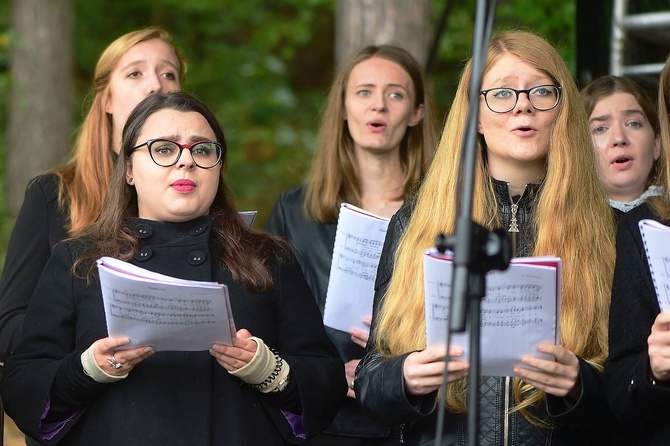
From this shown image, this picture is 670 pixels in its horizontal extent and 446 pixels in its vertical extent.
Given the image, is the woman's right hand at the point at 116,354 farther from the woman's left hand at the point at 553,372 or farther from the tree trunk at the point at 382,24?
the tree trunk at the point at 382,24

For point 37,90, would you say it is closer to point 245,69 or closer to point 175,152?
point 245,69

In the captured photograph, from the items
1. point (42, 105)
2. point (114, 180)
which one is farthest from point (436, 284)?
point (42, 105)

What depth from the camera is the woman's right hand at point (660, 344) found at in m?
2.83

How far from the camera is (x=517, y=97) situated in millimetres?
3428

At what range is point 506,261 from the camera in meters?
2.35

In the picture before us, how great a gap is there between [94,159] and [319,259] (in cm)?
105

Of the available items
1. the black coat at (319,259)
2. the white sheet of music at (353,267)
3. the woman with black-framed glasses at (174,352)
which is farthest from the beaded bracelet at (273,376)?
the black coat at (319,259)

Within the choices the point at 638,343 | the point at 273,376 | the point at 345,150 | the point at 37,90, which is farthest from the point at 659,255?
the point at 37,90

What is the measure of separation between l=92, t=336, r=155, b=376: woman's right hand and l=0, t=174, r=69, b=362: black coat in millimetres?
826

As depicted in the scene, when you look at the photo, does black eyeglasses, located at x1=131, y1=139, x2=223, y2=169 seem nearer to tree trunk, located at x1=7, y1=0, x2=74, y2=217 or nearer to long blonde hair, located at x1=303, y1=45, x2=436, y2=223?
long blonde hair, located at x1=303, y1=45, x2=436, y2=223

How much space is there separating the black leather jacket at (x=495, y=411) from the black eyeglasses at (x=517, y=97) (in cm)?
39

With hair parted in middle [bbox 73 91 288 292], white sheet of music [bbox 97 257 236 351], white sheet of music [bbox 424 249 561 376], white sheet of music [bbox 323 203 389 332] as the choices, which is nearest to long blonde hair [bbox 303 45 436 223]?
white sheet of music [bbox 323 203 389 332]

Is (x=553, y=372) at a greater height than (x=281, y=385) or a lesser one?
greater

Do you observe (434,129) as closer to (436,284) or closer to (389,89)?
(389,89)
